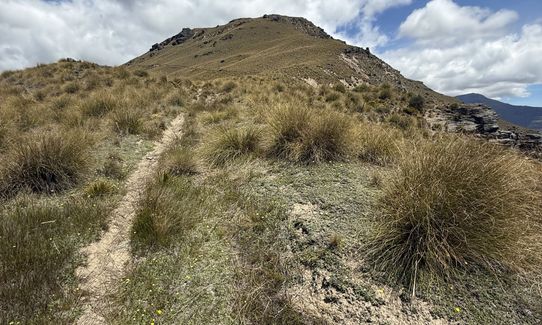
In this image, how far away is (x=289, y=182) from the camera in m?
5.62

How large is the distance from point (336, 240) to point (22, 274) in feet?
11.4

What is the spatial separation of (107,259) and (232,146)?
12.4 feet

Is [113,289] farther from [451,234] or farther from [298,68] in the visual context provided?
[298,68]

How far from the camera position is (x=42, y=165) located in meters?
5.57

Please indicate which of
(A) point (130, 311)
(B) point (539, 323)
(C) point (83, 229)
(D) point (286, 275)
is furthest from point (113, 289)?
(B) point (539, 323)

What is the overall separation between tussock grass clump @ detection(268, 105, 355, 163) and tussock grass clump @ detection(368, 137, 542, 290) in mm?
2231

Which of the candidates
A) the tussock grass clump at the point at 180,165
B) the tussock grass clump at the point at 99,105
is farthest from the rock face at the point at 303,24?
the tussock grass clump at the point at 180,165

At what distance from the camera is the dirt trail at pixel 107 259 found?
10.7ft

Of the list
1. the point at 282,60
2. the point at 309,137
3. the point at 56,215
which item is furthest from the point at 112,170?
the point at 282,60

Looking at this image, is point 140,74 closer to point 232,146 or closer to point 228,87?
point 228,87

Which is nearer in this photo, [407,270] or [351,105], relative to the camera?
[407,270]

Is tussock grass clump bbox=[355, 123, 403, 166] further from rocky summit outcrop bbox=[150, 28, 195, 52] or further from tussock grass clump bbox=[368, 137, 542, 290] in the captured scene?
rocky summit outcrop bbox=[150, 28, 195, 52]

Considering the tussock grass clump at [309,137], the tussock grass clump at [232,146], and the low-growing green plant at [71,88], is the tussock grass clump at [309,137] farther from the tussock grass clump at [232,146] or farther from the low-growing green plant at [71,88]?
the low-growing green plant at [71,88]

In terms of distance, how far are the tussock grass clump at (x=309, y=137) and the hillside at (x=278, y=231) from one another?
0.10 feet
